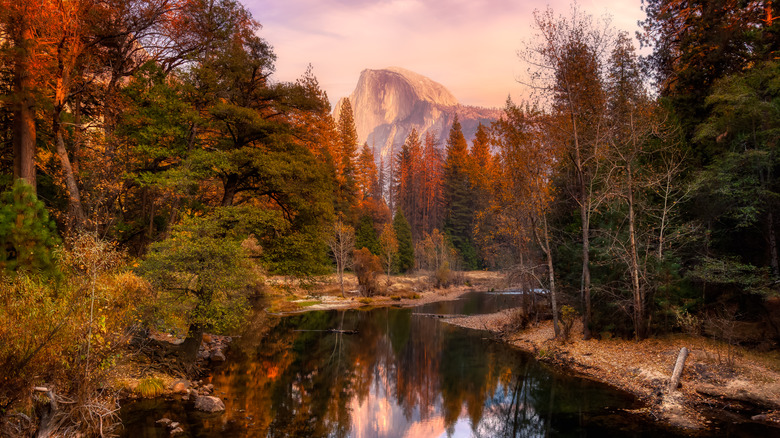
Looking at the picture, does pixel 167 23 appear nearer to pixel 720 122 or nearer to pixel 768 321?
pixel 720 122

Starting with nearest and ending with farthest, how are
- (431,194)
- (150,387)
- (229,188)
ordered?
(150,387) → (229,188) → (431,194)

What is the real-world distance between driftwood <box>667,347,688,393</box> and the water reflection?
1.27 metres

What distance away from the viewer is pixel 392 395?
14.6 meters

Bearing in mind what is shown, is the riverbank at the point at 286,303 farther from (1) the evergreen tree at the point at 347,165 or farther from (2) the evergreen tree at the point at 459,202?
(1) the evergreen tree at the point at 347,165

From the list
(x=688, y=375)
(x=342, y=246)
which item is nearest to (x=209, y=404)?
(x=688, y=375)

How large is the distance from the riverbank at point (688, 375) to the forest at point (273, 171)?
0.97 meters

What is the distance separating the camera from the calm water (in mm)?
11164

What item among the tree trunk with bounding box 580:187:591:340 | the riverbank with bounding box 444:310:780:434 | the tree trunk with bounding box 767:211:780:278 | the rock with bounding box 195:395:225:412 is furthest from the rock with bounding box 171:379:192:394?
the tree trunk with bounding box 767:211:780:278

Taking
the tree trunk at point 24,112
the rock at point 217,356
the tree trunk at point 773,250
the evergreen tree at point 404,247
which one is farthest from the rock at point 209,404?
the evergreen tree at point 404,247

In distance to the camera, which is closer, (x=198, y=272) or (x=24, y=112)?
(x=198, y=272)

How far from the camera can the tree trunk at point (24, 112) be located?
43.0 ft

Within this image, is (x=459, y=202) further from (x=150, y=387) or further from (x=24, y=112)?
(x=24, y=112)

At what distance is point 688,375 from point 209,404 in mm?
14784

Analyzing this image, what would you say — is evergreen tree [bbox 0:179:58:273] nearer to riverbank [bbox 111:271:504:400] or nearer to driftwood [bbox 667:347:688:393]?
riverbank [bbox 111:271:504:400]
